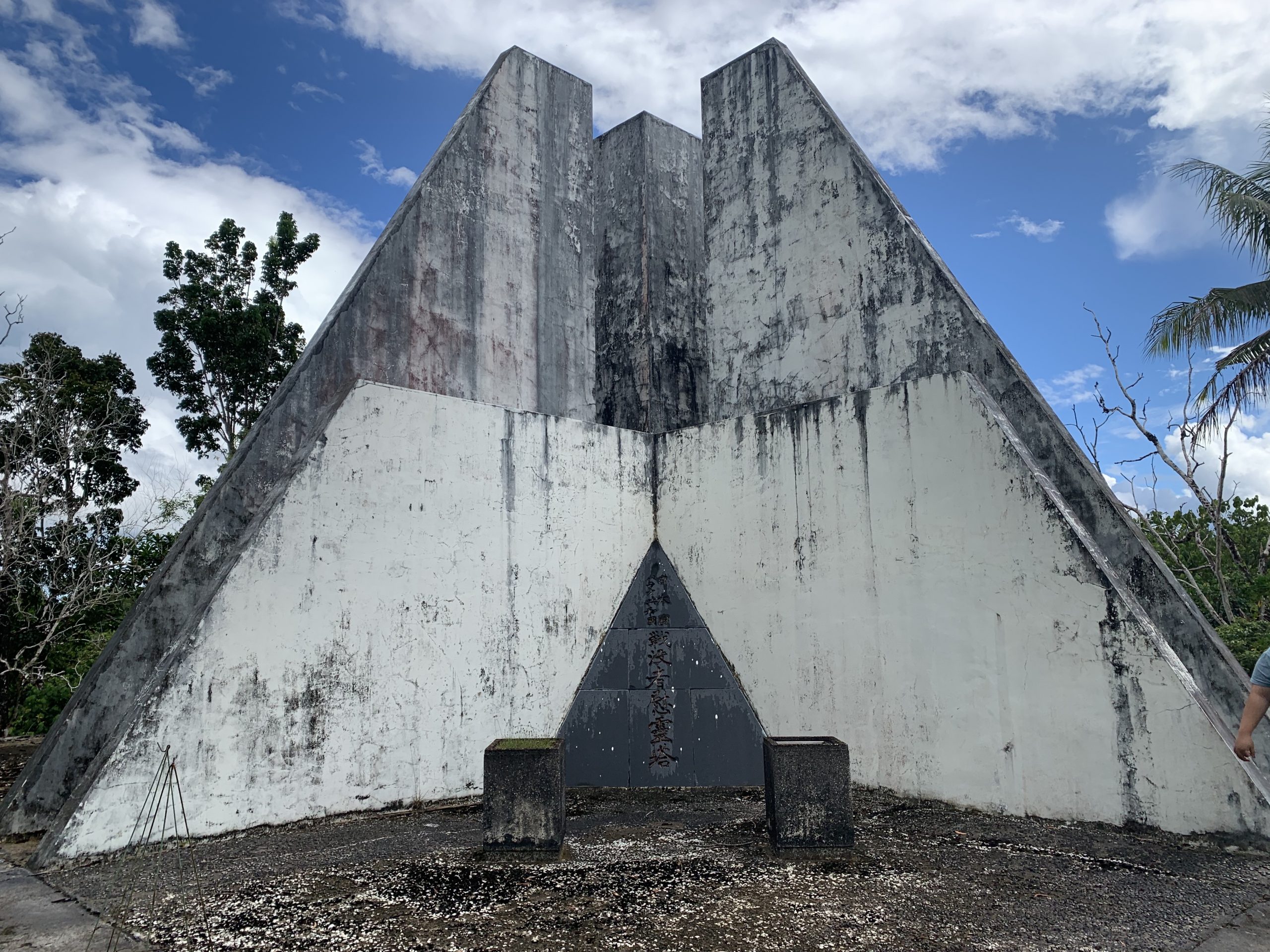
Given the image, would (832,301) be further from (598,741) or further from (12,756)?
(12,756)

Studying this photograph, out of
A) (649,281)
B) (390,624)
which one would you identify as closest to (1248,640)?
(649,281)

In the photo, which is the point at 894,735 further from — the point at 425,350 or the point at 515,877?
the point at 425,350

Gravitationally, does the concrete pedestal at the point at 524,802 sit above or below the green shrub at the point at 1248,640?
below

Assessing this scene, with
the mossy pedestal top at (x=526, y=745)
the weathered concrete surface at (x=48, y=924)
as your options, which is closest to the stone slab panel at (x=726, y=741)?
the mossy pedestal top at (x=526, y=745)

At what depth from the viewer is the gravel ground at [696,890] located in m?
3.35

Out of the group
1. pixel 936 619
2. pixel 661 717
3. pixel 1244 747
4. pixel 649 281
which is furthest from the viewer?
pixel 649 281

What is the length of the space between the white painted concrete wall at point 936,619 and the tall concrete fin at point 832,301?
621 millimetres

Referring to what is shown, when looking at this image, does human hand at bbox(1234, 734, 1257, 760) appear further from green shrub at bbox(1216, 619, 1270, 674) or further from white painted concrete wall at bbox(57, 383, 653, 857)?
green shrub at bbox(1216, 619, 1270, 674)

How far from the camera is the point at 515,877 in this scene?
160 inches

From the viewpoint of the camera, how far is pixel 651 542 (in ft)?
25.0

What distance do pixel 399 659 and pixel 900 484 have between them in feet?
13.0

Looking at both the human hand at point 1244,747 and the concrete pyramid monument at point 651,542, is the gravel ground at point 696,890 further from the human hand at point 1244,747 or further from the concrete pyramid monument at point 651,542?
the human hand at point 1244,747

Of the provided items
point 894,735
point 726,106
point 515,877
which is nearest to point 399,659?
point 515,877

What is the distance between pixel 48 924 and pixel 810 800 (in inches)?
148
